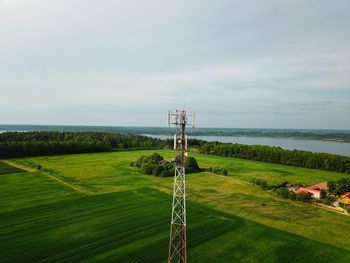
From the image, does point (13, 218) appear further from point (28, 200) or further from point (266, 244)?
point (266, 244)

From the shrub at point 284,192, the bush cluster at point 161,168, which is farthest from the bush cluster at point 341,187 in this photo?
the bush cluster at point 161,168

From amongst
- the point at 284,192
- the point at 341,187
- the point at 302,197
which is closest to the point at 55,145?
the point at 284,192

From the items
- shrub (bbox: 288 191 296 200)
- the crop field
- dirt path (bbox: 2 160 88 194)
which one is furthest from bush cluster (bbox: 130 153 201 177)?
the crop field

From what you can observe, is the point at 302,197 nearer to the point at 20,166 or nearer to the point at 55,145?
the point at 20,166

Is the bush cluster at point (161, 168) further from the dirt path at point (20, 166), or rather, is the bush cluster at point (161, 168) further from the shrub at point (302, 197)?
the shrub at point (302, 197)

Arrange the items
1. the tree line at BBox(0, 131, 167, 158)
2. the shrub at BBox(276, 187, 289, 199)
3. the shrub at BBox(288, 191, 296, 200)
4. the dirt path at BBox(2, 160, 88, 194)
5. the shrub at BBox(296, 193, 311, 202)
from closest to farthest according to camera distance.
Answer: the shrub at BBox(296, 193, 311, 202) → the shrub at BBox(288, 191, 296, 200) → the shrub at BBox(276, 187, 289, 199) → the dirt path at BBox(2, 160, 88, 194) → the tree line at BBox(0, 131, 167, 158)

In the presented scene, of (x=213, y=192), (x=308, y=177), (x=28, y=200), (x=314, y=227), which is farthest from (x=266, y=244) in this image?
(x=308, y=177)

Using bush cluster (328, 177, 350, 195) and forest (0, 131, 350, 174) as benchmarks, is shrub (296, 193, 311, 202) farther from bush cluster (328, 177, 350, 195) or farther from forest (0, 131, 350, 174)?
forest (0, 131, 350, 174)
